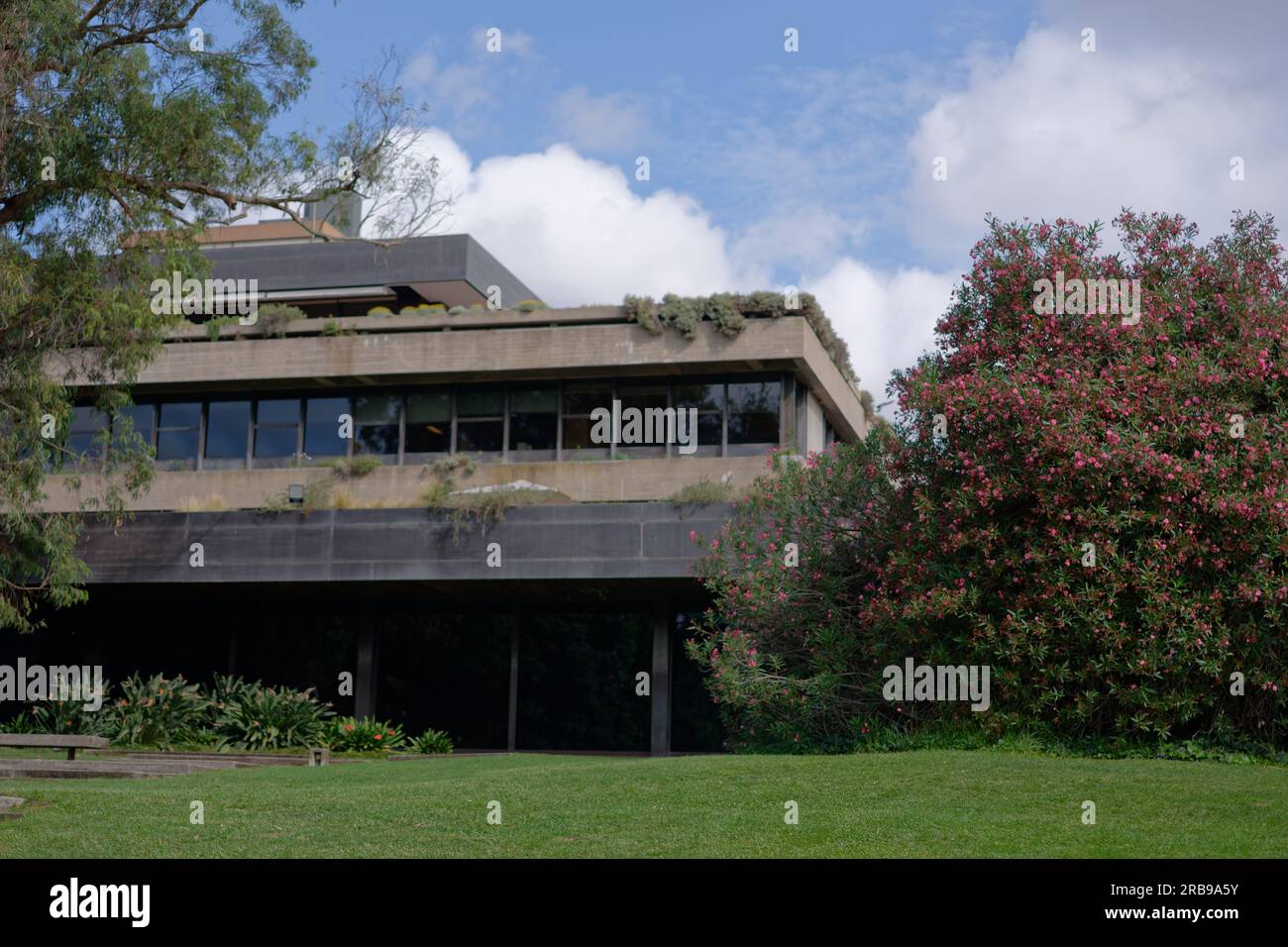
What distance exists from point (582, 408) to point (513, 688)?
6.18 meters

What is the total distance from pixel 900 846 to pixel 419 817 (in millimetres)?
3979

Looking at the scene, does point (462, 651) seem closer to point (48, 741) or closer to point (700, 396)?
point (700, 396)

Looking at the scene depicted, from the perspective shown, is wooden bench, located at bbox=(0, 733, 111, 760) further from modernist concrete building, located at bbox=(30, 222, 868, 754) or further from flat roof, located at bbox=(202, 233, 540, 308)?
flat roof, located at bbox=(202, 233, 540, 308)

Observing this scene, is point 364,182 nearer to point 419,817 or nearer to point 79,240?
point 79,240

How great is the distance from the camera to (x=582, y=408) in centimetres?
2873

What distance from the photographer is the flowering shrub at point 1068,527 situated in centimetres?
1391

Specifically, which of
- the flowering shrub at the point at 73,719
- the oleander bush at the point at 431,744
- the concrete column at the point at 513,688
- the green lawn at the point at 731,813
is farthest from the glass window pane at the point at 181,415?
the green lawn at the point at 731,813

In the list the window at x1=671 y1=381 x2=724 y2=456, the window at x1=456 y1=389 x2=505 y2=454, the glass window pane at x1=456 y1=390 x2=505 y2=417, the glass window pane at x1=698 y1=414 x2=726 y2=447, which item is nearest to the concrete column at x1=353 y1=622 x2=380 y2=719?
the window at x1=456 y1=389 x2=505 y2=454

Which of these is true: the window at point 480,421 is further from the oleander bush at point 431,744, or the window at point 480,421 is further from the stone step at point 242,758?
the stone step at point 242,758

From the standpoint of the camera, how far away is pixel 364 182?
20.2 metres

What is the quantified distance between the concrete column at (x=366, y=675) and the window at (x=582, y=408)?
18.3 ft
